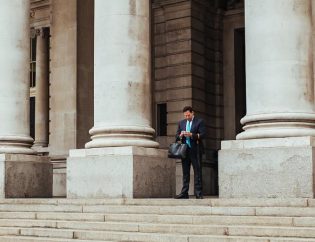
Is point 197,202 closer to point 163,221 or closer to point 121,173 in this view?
point 163,221

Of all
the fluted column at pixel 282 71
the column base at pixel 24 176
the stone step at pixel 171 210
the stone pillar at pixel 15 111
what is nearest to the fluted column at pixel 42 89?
the column base at pixel 24 176

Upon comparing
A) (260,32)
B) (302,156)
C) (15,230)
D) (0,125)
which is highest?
(260,32)

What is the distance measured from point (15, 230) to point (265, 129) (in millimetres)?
6233

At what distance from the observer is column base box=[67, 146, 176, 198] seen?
18375mm

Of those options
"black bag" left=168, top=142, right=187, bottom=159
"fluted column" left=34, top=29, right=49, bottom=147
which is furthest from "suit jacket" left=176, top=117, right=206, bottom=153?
"fluted column" left=34, top=29, right=49, bottom=147

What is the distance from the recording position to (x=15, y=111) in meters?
22.6

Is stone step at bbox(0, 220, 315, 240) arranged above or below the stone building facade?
below

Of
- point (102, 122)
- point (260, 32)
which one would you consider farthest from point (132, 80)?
point (260, 32)

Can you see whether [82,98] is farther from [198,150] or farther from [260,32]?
[260,32]

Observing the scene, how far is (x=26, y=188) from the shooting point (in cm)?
2267

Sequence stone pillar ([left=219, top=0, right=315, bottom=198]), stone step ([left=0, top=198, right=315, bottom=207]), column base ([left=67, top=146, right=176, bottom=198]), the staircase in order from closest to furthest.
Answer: the staircase, stone step ([left=0, top=198, right=315, bottom=207]), stone pillar ([left=219, top=0, right=315, bottom=198]), column base ([left=67, top=146, right=176, bottom=198])

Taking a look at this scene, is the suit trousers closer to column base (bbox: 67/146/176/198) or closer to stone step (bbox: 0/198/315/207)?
column base (bbox: 67/146/176/198)

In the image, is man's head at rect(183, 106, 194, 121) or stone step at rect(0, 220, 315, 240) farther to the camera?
man's head at rect(183, 106, 194, 121)

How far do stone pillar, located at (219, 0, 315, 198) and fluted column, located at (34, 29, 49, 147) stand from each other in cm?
1658
